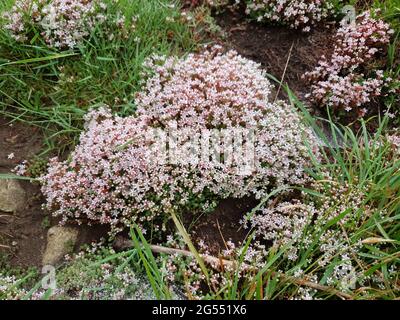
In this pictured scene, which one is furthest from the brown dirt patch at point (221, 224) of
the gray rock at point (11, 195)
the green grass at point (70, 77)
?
the gray rock at point (11, 195)

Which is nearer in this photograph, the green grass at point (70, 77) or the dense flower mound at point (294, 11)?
the green grass at point (70, 77)

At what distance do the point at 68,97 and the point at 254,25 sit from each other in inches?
95.2

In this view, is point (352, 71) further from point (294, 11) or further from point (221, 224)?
point (221, 224)

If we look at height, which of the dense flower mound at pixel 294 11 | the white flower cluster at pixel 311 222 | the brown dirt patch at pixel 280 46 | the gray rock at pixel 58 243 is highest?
the dense flower mound at pixel 294 11

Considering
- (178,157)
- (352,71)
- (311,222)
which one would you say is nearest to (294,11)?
(352,71)

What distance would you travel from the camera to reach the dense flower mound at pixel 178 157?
3701 millimetres

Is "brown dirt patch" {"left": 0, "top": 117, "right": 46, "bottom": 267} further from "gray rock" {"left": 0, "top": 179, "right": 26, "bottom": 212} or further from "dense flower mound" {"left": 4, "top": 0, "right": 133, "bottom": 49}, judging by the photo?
"dense flower mound" {"left": 4, "top": 0, "right": 133, "bottom": 49}

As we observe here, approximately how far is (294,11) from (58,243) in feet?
11.6

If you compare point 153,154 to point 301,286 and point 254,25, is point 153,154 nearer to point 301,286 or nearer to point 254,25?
point 301,286

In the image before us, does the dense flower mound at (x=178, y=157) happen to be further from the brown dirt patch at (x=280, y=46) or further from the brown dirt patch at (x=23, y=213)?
the brown dirt patch at (x=280, y=46)

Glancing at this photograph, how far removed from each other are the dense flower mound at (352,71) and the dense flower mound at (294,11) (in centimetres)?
34

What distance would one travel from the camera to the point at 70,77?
4.45m

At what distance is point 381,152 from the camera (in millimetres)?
3891
